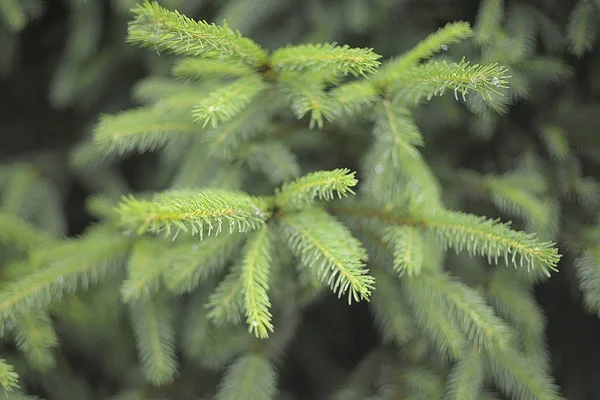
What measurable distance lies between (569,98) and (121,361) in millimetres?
1713

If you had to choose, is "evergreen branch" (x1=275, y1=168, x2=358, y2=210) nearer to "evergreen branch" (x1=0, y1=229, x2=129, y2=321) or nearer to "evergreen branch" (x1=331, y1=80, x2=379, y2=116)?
"evergreen branch" (x1=331, y1=80, x2=379, y2=116)

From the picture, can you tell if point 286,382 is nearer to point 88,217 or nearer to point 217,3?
point 88,217

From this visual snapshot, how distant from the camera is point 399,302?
4.58 feet

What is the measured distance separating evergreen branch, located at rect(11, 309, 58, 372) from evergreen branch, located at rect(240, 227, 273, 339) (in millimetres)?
597

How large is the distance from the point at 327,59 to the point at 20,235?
103 centimetres

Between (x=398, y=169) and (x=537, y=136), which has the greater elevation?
Result: (x=537, y=136)

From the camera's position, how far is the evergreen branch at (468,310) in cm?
112

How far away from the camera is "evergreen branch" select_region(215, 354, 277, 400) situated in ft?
4.28

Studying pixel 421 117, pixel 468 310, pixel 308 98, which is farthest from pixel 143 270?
pixel 421 117

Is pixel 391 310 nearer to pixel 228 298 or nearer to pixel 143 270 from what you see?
pixel 228 298

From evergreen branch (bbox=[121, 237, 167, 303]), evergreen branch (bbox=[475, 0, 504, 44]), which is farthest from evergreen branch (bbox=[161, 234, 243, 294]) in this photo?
evergreen branch (bbox=[475, 0, 504, 44])

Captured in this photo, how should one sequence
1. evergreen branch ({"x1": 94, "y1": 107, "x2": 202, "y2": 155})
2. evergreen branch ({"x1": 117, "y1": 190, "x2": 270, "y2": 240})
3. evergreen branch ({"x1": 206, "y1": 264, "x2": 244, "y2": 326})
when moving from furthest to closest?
evergreen branch ({"x1": 94, "y1": 107, "x2": 202, "y2": 155})
evergreen branch ({"x1": 206, "y1": 264, "x2": 244, "y2": 326})
evergreen branch ({"x1": 117, "y1": 190, "x2": 270, "y2": 240})

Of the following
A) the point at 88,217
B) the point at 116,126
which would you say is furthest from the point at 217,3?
A: the point at 88,217

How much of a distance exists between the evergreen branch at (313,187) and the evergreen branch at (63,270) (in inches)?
21.5
